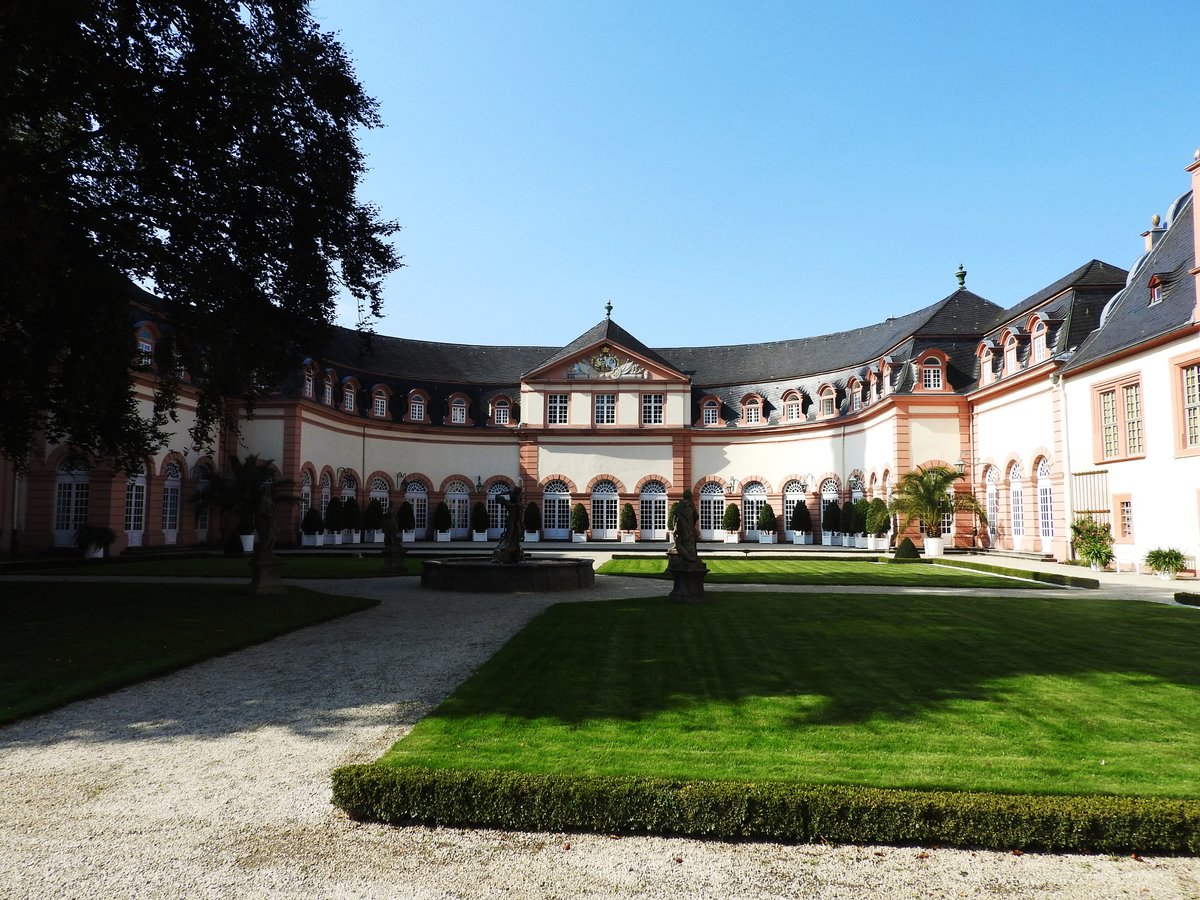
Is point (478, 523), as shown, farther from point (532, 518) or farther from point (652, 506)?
point (652, 506)

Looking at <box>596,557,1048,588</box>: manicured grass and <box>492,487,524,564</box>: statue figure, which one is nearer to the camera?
<box>492,487,524,564</box>: statue figure

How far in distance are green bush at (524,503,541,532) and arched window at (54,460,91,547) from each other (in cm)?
2029

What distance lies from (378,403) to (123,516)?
15.4 meters

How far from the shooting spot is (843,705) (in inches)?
283

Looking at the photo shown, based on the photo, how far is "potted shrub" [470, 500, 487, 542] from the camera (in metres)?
42.1

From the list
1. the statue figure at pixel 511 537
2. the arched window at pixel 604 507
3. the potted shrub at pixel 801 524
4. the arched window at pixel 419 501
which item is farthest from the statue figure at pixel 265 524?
the potted shrub at pixel 801 524

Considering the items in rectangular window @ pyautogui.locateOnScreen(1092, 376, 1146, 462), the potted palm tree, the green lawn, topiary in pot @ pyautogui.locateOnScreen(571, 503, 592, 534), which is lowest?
the green lawn

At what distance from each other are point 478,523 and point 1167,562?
30.9 m

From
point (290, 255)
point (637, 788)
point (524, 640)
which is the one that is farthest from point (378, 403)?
point (637, 788)

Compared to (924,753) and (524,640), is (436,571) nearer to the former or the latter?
(524,640)

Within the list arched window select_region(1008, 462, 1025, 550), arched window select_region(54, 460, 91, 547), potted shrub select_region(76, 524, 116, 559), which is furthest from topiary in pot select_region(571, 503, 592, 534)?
arched window select_region(54, 460, 91, 547)

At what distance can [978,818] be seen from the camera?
4621 mm

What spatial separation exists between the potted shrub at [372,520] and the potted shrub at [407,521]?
3.46ft

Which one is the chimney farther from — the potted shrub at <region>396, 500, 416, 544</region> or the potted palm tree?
the potted shrub at <region>396, 500, 416, 544</region>
